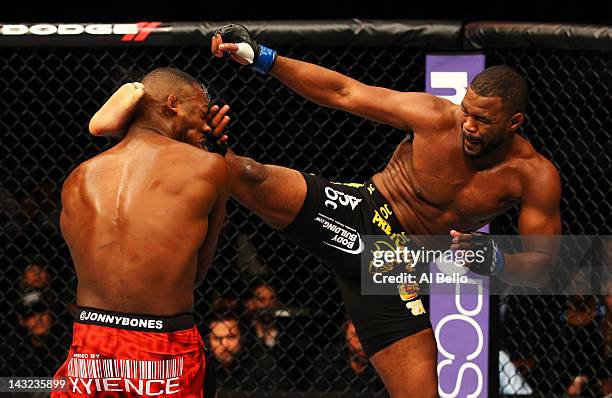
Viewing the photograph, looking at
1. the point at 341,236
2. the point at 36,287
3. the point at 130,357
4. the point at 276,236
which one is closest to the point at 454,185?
the point at 341,236

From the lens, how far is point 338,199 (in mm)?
2879

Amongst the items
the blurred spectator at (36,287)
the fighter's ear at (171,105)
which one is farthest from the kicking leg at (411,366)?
the blurred spectator at (36,287)

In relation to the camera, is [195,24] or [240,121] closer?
[195,24]

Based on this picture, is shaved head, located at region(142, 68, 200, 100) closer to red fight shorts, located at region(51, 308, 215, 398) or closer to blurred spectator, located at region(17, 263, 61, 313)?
red fight shorts, located at region(51, 308, 215, 398)

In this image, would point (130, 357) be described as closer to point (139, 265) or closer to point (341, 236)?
point (139, 265)

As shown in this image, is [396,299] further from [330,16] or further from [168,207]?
[330,16]

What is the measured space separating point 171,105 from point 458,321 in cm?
136

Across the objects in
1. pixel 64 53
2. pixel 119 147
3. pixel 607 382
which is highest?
pixel 64 53

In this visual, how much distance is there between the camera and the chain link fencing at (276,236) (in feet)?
11.8

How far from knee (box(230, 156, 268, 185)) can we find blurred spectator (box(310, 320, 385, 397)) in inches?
41.3

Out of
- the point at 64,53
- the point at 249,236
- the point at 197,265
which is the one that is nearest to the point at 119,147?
the point at 197,265

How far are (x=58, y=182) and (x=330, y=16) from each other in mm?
1411

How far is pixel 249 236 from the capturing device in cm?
380

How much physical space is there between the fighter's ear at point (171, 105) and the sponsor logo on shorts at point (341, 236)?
0.72 meters
